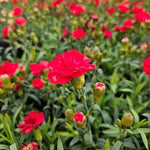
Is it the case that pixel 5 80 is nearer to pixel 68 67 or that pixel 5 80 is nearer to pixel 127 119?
pixel 68 67

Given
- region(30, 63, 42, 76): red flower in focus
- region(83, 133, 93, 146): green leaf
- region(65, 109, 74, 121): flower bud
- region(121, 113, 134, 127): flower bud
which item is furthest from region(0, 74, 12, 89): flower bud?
region(121, 113, 134, 127): flower bud

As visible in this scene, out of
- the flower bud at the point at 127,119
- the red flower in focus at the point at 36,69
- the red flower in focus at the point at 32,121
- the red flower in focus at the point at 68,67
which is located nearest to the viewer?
the red flower in focus at the point at 68,67

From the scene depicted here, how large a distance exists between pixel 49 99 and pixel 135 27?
4.16 feet

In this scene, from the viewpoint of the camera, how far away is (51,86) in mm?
1267

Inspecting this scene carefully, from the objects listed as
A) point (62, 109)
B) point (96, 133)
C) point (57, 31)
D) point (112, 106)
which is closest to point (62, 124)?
point (62, 109)

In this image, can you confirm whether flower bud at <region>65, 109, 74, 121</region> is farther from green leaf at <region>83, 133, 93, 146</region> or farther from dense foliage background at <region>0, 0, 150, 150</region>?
green leaf at <region>83, 133, 93, 146</region>

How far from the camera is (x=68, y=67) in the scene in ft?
2.46

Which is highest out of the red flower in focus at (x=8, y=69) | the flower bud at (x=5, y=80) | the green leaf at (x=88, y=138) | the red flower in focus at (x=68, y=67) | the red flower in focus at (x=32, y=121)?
the red flower in focus at (x=68, y=67)

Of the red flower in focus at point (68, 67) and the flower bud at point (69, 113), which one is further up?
the red flower in focus at point (68, 67)

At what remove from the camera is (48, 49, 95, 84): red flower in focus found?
0.73m

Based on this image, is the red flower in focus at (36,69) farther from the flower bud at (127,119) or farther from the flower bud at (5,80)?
the flower bud at (127,119)

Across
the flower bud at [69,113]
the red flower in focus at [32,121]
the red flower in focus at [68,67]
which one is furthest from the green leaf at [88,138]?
the red flower in focus at [68,67]

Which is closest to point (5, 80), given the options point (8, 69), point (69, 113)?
point (8, 69)

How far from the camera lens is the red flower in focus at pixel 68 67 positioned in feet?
2.38
